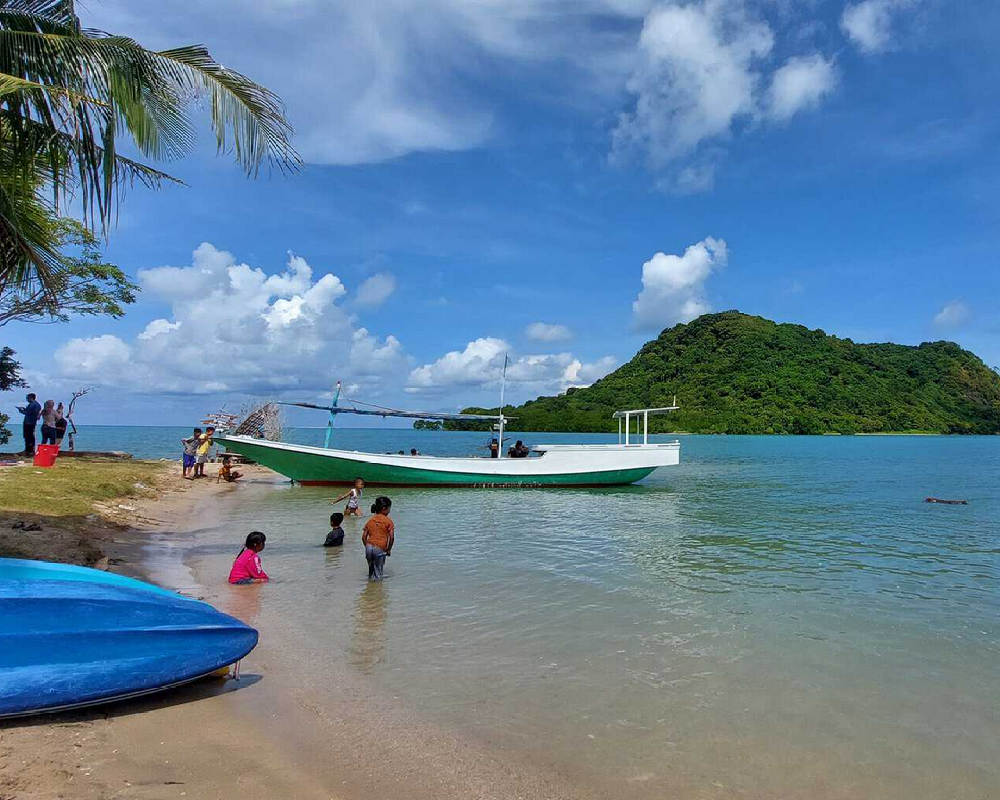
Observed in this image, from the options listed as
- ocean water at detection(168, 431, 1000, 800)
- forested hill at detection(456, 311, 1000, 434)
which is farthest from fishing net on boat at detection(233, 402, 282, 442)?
forested hill at detection(456, 311, 1000, 434)

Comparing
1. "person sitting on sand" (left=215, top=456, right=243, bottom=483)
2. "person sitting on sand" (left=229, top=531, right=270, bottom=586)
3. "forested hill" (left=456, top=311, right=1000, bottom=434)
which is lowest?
"person sitting on sand" (left=229, top=531, right=270, bottom=586)

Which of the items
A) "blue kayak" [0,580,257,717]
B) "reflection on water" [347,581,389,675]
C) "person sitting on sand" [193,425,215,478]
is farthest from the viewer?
"person sitting on sand" [193,425,215,478]

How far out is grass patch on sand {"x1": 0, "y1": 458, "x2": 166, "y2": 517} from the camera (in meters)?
12.1

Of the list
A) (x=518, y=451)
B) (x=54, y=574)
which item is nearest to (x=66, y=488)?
(x=54, y=574)

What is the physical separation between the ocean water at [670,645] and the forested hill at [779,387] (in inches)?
3658

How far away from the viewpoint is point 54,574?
5.19m

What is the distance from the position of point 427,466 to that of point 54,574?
20.0 m

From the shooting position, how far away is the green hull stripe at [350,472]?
80.9ft

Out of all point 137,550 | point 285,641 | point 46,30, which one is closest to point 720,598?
point 285,641

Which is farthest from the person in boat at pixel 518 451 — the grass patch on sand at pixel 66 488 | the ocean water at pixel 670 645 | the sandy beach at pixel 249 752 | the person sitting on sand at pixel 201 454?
the sandy beach at pixel 249 752

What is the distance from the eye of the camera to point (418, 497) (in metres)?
23.0

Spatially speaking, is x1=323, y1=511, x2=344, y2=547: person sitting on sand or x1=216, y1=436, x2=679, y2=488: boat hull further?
x1=216, y1=436, x2=679, y2=488: boat hull

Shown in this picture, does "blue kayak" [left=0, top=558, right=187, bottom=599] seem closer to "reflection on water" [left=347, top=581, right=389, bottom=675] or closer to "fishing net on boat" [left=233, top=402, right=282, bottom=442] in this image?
"reflection on water" [left=347, top=581, right=389, bottom=675]

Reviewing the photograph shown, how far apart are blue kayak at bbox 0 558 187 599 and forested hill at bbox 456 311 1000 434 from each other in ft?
333
